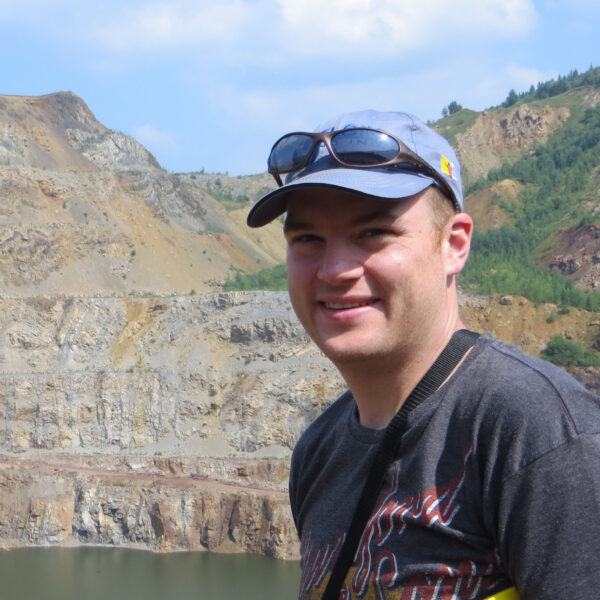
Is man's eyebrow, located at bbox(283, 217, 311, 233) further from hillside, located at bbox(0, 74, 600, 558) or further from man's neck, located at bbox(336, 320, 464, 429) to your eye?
hillside, located at bbox(0, 74, 600, 558)

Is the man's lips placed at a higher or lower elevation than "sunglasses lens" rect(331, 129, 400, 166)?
lower

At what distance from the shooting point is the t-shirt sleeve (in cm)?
160

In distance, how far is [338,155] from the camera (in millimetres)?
2133

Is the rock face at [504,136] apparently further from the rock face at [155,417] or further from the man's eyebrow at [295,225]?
the man's eyebrow at [295,225]

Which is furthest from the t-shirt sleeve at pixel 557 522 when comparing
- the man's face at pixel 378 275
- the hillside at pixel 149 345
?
the hillside at pixel 149 345

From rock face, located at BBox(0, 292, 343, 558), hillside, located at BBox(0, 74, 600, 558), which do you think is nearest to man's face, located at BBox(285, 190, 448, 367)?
rock face, located at BBox(0, 292, 343, 558)

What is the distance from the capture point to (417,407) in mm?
1972

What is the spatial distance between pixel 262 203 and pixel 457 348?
63 centimetres

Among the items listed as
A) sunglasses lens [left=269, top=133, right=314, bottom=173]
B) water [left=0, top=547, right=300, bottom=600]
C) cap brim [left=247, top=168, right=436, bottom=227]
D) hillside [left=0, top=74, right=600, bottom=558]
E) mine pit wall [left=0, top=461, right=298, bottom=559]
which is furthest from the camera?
hillside [left=0, top=74, right=600, bottom=558]

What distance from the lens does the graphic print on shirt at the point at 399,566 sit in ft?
5.82

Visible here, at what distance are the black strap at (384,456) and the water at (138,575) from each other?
2092cm

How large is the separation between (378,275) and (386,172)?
237mm

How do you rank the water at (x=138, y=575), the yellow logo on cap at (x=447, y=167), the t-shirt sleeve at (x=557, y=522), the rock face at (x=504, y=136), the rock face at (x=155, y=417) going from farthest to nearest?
1. the rock face at (x=504, y=136)
2. the rock face at (x=155, y=417)
3. the water at (x=138, y=575)
4. the yellow logo on cap at (x=447, y=167)
5. the t-shirt sleeve at (x=557, y=522)

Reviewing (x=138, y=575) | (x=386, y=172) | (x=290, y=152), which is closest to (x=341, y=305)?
(x=386, y=172)
